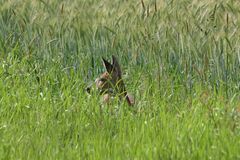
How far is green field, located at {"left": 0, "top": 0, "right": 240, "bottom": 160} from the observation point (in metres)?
3.78

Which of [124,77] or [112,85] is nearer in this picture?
[112,85]

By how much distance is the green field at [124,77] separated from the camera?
12.4 ft

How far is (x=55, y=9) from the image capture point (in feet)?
19.5

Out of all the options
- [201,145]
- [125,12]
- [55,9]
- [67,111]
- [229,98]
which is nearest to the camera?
[201,145]

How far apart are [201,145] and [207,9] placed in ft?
6.10

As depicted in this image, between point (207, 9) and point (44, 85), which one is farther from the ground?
point (207, 9)

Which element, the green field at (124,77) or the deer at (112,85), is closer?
the green field at (124,77)

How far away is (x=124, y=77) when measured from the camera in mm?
5098

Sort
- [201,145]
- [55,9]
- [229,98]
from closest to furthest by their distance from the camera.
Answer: [201,145]
[229,98]
[55,9]

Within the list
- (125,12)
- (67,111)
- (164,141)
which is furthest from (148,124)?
(125,12)

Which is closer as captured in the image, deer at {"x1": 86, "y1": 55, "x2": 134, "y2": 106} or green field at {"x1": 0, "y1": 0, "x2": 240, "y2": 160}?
green field at {"x1": 0, "y1": 0, "x2": 240, "y2": 160}

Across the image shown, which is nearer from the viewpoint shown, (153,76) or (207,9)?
(153,76)

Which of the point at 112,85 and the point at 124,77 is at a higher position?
the point at 112,85

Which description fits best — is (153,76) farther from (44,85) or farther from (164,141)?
(164,141)
